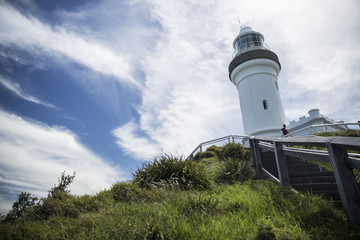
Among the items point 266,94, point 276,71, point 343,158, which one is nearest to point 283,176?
point 343,158

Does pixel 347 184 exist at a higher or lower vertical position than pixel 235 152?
lower

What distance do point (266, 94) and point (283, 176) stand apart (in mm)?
16216

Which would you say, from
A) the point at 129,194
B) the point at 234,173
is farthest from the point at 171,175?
the point at 234,173

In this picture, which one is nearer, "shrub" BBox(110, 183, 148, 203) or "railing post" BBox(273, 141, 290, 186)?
"shrub" BBox(110, 183, 148, 203)

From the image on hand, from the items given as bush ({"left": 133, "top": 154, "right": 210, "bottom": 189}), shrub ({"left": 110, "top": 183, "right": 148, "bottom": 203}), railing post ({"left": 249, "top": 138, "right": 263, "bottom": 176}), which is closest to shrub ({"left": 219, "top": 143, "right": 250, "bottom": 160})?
railing post ({"left": 249, "top": 138, "right": 263, "bottom": 176})

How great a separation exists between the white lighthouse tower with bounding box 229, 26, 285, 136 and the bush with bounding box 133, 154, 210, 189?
14248 millimetres

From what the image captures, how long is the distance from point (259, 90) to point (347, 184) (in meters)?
18.1

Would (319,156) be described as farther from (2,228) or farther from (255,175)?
(2,228)

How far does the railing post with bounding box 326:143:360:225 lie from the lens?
2.47m

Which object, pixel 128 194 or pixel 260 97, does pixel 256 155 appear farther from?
pixel 260 97

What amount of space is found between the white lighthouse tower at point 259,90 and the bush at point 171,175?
1425 centimetres

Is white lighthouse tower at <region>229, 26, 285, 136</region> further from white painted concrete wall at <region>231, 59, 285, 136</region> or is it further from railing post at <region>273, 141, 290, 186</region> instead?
railing post at <region>273, 141, 290, 186</region>

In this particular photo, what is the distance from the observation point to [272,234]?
214cm

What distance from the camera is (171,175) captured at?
5637 millimetres
